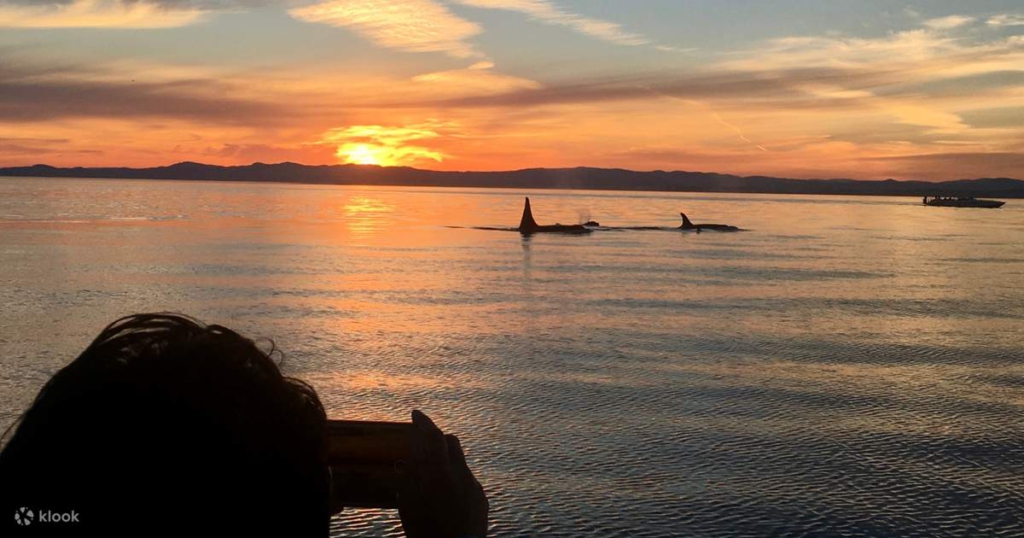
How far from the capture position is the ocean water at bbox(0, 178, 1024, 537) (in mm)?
6316

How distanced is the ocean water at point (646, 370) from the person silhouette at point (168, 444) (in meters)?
2.99

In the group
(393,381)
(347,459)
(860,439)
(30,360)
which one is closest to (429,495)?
(347,459)

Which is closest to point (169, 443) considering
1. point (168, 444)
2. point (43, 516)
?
point (168, 444)

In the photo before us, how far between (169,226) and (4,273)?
2460cm

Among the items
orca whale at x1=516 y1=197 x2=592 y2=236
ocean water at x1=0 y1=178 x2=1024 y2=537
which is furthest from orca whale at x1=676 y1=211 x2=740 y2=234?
ocean water at x1=0 y1=178 x2=1024 y2=537

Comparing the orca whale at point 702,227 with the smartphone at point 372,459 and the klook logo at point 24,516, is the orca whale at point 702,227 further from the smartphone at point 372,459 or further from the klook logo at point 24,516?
the klook logo at point 24,516

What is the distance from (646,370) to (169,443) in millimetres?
10532

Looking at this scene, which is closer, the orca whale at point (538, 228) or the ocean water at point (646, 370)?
the ocean water at point (646, 370)

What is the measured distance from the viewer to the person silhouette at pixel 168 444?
82cm

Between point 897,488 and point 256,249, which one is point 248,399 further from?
point 256,249

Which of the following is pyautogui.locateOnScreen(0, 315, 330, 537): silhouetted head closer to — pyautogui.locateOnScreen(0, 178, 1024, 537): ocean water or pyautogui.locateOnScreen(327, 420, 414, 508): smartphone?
pyautogui.locateOnScreen(327, 420, 414, 508): smartphone

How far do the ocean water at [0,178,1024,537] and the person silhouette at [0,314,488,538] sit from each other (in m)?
2.99

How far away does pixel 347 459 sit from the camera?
241 centimetres

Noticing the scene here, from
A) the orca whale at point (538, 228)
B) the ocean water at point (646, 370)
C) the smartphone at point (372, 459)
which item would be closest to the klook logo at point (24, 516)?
the smartphone at point (372, 459)
